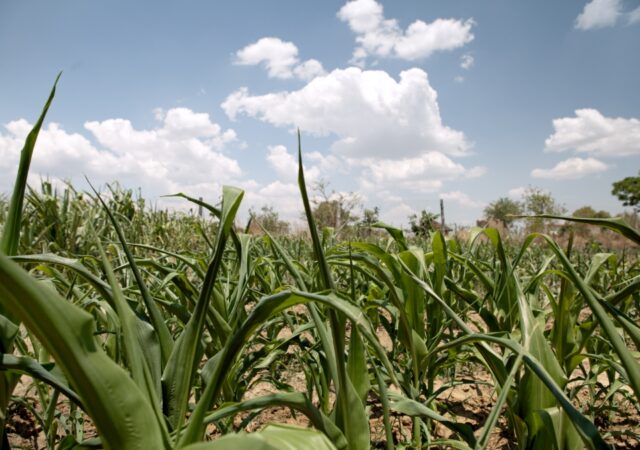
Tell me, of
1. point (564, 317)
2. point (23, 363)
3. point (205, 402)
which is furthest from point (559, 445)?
point (23, 363)

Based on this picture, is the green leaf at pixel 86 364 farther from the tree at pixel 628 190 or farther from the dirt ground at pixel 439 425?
the tree at pixel 628 190

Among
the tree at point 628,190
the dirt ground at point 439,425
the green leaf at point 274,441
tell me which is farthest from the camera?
the tree at point 628,190

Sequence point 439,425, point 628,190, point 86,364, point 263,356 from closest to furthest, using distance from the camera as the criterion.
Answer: point 86,364, point 263,356, point 439,425, point 628,190

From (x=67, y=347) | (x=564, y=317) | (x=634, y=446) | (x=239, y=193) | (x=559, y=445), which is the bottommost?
(x=634, y=446)

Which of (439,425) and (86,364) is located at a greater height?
(86,364)

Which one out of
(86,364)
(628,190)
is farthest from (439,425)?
(628,190)

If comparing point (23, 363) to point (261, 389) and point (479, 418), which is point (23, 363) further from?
point (479, 418)

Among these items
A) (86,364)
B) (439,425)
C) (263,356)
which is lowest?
(439,425)

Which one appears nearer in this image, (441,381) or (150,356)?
(150,356)

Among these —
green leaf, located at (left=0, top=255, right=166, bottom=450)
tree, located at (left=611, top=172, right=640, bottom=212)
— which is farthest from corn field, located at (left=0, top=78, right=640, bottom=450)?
tree, located at (left=611, top=172, right=640, bottom=212)

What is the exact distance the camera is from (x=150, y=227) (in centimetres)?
482

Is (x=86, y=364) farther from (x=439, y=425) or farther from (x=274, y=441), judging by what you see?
(x=439, y=425)

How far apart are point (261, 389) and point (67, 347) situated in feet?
4.30

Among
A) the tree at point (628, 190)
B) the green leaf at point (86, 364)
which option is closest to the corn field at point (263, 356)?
the green leaf at point (86, 364)
